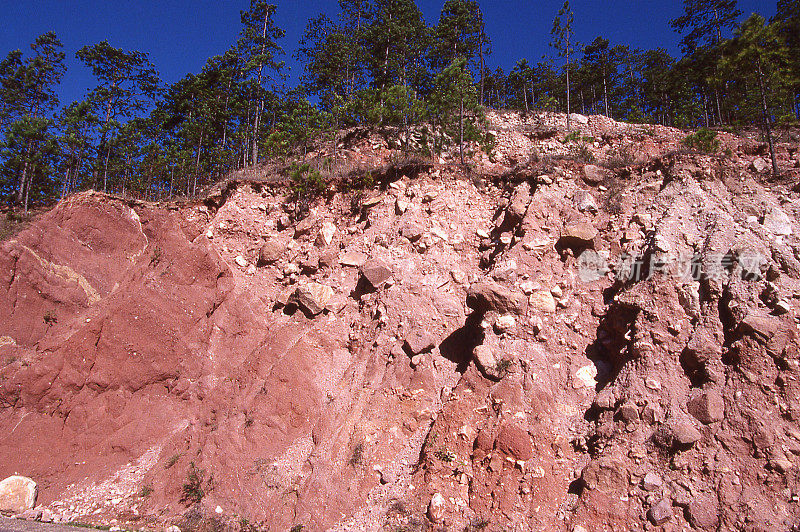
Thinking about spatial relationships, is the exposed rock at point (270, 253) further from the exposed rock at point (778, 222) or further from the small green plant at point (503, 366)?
the exposed rock at point (778, 222)

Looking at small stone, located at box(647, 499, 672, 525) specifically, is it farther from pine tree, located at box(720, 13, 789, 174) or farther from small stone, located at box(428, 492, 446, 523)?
pine tree, located at box(720, 13, 789, 174)

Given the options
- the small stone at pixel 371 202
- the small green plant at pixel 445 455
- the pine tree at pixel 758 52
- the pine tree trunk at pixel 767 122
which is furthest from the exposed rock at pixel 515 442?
the pine tree at pixel 758 52

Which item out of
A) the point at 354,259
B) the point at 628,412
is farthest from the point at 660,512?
the point at 354,259

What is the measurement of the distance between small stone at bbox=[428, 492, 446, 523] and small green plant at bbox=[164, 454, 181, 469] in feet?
19.1

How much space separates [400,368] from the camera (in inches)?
362

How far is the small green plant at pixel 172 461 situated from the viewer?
27.7 ft

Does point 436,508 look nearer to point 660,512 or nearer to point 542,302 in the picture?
point 660,512

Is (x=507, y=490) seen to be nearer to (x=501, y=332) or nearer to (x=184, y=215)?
(x=501, y=332)

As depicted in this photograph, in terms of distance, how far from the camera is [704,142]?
481 inches

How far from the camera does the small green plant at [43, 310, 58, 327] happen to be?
9.93 m

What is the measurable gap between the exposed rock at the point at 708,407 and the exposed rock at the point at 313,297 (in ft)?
28.7

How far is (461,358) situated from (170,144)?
25.8 m

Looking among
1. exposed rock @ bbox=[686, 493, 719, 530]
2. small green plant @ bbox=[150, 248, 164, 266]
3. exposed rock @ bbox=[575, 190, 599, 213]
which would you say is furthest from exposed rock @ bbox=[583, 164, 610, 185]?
small green plant @ bbox=[150, 248, 164, 266]

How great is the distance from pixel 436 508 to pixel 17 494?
28.4 ft
